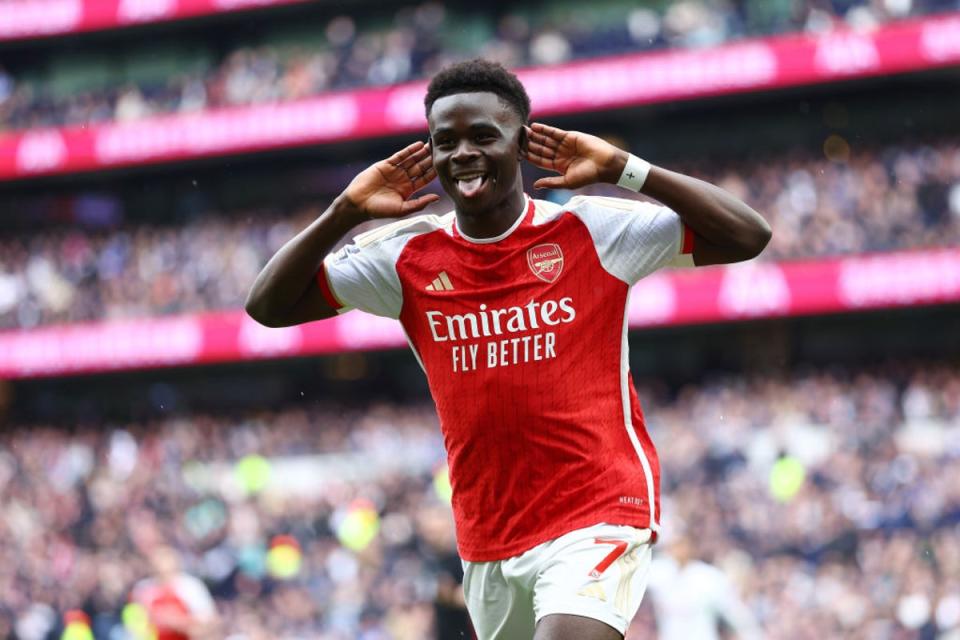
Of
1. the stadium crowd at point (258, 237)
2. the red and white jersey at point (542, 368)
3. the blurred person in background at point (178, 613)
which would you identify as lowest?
the blurred person in background at point (178, 613)

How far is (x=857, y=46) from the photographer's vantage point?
20.6 m

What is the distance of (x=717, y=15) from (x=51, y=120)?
12.6m

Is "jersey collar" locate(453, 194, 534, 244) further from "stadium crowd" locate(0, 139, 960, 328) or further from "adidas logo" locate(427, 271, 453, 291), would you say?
"stadium crowd" locate(0, 139, 960, 328)

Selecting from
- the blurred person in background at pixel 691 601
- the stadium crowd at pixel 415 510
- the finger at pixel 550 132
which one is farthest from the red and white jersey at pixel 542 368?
the blurred person in background at pixel 691 601

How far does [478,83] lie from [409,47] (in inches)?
799

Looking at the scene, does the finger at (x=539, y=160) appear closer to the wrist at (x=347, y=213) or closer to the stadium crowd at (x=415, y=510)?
the wrist at (x=347, y=213)

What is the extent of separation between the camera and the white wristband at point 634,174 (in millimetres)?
3885

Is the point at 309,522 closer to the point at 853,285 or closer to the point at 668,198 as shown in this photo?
the point at 853,285

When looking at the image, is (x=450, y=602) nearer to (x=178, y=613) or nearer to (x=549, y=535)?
(x=178, y=613)

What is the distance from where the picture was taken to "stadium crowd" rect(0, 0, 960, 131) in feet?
70.2

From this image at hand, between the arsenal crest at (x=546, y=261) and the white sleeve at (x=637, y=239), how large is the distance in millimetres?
116

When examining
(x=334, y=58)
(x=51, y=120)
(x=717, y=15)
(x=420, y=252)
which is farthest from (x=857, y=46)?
(x=420, y=252)

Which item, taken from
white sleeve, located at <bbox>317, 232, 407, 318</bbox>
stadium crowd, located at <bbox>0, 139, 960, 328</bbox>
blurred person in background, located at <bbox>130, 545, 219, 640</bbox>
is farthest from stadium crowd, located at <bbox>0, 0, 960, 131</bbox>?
→ white sleeve, located at <bbox>317, 232, 407, 318</bbox>

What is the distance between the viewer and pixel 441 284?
13.4 ft
